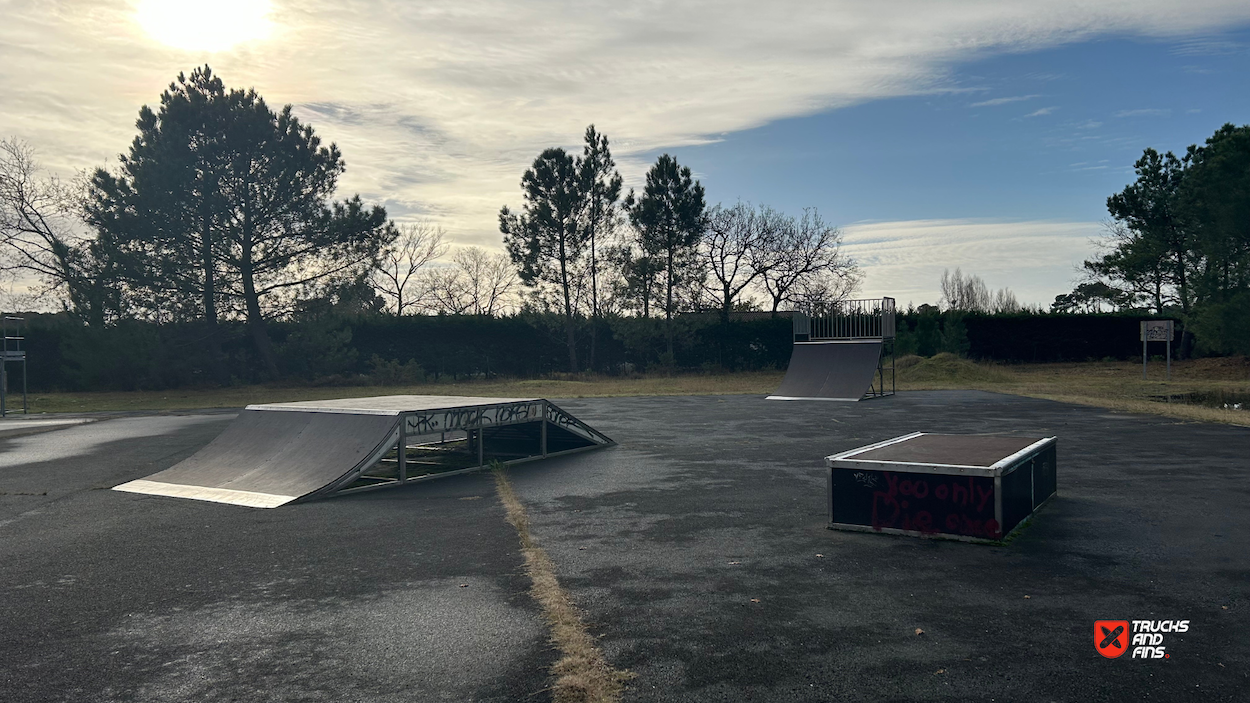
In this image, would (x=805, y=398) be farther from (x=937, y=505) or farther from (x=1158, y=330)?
(x=1158, y=330)

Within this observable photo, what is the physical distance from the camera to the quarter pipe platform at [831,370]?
20308 mm

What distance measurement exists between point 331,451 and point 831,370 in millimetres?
15548

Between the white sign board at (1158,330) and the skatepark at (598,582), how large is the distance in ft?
63.1

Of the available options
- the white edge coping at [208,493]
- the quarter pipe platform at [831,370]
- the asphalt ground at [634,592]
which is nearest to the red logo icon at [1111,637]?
the asphalt ground at [634,592]

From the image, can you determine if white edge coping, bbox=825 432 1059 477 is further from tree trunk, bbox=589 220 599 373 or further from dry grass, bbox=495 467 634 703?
Result: tree trunk, bbox=589 220 599 373

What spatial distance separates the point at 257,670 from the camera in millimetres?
3719

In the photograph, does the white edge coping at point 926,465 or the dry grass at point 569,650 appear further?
the white edge coping at point 926,465

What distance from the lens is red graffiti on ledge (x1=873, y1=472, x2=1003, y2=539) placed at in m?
5.82

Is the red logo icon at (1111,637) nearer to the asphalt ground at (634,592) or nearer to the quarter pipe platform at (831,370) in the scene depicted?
the asphalt ground at (634,592)

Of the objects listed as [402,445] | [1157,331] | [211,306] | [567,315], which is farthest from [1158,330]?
[211,306]

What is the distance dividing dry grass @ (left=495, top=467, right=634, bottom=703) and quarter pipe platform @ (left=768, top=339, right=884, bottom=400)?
15633 mm

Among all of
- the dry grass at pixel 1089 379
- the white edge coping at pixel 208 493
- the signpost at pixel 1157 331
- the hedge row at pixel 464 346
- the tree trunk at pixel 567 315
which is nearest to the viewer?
the white edge coping at pixel 208 493

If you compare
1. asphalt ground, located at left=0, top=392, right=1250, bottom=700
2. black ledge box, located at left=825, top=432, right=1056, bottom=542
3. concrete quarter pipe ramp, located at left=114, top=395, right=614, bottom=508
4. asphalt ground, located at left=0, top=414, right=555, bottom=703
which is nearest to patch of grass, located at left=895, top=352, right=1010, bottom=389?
asphalt ground, located at left=0, top=392, right=1250, bottom=700

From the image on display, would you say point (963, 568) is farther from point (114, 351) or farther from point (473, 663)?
point (114, 351)
